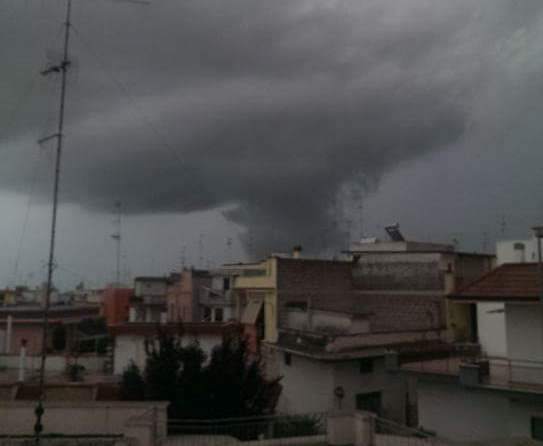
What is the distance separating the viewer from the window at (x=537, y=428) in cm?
1778

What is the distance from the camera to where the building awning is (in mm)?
36438

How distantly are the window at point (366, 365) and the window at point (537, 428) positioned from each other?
34.2 ft

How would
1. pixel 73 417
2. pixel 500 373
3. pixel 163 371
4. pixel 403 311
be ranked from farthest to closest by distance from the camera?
pixel 403 311
pixel 163 371
pixel 500 373
pixel 73 417

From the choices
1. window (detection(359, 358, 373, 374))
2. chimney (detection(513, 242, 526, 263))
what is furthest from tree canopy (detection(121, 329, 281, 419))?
chimney (detection(513, 242, 526, 263))

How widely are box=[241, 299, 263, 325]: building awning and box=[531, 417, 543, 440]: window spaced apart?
2046 cm

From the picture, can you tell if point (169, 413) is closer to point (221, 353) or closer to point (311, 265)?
point (221, 353)

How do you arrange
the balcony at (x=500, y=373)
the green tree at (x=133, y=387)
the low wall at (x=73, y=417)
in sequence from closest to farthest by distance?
1. the balcony at (x=500, y=373)
2. the low wall at (x=73, y=417)
3. the green tree at (x=133, y=387)

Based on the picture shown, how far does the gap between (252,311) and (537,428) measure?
832 inches

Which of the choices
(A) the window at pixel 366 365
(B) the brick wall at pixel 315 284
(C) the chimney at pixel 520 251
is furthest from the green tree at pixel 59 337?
(C) the chimney at pixel 520 251

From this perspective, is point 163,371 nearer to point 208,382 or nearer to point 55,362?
point 208,382

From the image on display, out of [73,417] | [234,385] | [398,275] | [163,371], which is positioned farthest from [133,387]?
[398,275]

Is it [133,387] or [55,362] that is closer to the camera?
[133,387]

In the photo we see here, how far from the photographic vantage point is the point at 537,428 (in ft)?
58.7

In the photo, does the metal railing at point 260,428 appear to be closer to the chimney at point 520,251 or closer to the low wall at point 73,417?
the low wall at point 73,417
